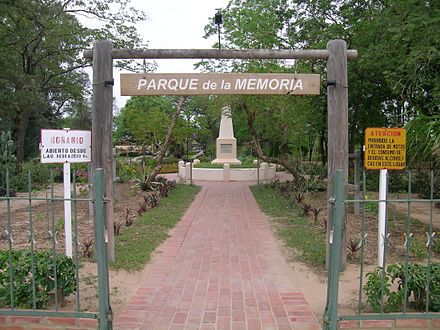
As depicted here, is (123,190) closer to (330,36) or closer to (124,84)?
(330,36)

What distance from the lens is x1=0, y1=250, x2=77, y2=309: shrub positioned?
4008 mm

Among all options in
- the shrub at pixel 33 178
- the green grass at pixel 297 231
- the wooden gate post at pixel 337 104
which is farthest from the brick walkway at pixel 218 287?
the shrub at pixel 33 178

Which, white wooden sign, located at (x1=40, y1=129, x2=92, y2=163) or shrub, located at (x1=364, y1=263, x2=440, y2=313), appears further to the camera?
white wooden sign, located at (x1=40, y1=129, x2=92, y2=163)

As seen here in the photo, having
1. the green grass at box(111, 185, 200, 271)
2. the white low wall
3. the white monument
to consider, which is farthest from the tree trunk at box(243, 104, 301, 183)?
the white monument

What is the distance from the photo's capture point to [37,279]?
159 inches

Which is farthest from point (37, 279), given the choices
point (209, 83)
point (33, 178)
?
point (33, 178)

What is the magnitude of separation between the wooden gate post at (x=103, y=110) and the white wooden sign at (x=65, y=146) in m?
0.16

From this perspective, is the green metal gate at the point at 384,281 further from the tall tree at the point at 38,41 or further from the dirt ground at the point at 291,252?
the tall tree at the point at 38,41

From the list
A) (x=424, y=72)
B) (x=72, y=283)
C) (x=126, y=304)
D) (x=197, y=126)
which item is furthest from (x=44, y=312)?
(x=197, y=126)

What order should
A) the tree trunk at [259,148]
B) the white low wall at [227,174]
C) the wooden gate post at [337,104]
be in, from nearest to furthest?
the wooden gate post at [337,104], the tree trunk at [259,148], the white low wall at [227,174]

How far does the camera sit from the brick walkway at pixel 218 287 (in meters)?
4.10

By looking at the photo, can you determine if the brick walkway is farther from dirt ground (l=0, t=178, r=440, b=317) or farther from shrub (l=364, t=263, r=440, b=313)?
shrub (l=364, t=263, r=440, b=313)

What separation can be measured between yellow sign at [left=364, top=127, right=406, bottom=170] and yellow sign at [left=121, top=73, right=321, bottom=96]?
1282mm

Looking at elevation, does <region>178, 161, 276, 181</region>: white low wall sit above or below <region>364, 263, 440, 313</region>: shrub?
above
